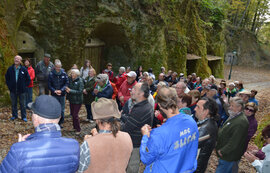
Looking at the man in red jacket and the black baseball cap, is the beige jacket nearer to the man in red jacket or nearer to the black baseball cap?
Answer: the black baseball cap

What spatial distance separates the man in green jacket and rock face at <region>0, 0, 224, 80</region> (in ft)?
29.3

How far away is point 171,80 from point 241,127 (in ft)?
21.8

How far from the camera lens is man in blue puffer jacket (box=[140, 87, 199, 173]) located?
2.69 meters

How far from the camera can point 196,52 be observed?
68.1ft

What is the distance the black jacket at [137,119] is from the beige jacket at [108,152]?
3.18 ft

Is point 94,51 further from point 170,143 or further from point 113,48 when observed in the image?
point 170,143

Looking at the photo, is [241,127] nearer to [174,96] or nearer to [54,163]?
[174,96]

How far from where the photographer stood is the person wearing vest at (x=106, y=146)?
2.45 meters

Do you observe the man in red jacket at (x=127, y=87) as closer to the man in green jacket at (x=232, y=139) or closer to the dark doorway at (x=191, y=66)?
the man in green jacket at (x=232, y=139)

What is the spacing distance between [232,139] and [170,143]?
186 cm

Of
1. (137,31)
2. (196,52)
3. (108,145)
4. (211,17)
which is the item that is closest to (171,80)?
(137,31)

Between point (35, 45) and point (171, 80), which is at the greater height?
point (35, 45)

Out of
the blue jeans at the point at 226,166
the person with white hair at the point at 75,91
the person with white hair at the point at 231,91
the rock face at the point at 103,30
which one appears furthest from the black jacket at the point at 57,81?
the person with white hair at the point at 231,91

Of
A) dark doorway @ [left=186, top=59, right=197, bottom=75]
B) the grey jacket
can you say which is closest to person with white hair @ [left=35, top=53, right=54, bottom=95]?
the grey jacket
